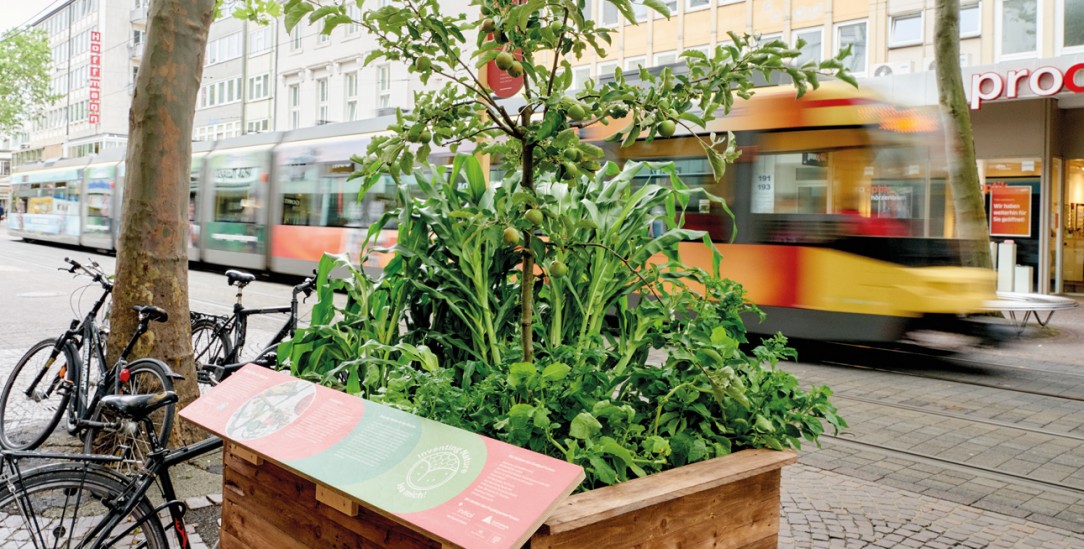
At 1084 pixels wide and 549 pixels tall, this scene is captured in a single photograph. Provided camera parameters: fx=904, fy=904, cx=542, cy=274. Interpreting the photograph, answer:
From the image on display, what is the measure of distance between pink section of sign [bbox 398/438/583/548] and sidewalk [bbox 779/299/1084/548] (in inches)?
105

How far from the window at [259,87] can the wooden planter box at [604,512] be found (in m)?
44.5

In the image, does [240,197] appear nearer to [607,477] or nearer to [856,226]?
[856,226]

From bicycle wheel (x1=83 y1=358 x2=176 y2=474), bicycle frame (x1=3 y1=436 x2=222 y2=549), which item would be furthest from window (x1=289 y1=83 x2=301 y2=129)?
bicycle frame (x1=3 y1=436 x2=222 y2=549)

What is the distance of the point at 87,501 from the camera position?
9.77 ft

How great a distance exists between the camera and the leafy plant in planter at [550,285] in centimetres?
242

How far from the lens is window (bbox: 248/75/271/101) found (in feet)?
149

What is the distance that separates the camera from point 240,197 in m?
21.1

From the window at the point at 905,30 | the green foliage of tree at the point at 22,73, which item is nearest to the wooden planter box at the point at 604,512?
the window at the point at 905,30

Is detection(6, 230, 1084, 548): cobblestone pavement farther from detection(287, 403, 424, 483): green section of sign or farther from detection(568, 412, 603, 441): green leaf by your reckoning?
detection(568, 412, 603, 441): green leaf

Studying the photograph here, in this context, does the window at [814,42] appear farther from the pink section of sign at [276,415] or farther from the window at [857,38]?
the pink section of sign at [276,415]

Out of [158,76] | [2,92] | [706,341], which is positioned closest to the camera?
[706,341]

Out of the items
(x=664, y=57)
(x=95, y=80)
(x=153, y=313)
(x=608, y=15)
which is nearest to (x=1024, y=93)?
(x=664, y=57)

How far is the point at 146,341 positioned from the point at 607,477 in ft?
12.6

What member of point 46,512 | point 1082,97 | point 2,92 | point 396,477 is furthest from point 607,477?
point 2,92
